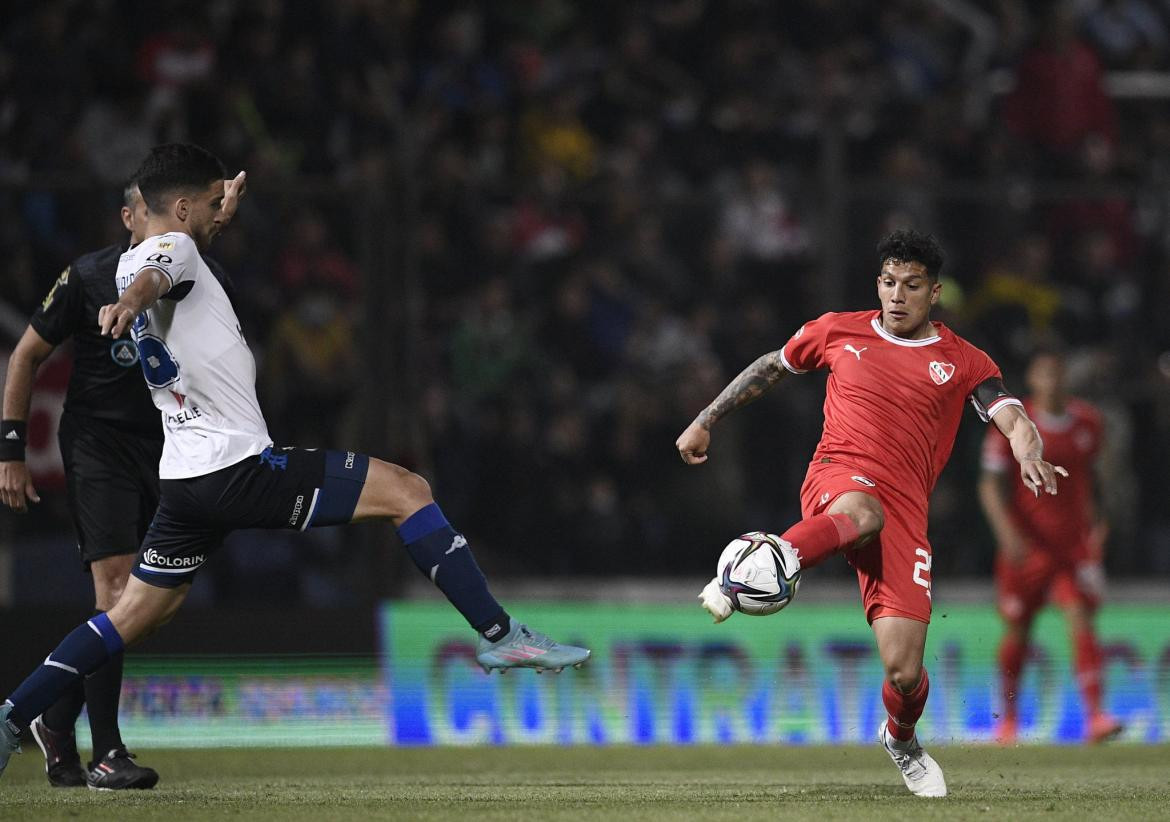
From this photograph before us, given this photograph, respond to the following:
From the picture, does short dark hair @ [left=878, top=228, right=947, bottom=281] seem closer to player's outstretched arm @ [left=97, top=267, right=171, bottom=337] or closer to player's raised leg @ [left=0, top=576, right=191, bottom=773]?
player's outstretched arm @ [left=97, top=267, right=171, bottom=337]

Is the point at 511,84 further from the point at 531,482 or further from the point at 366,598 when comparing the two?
the point at 366,598

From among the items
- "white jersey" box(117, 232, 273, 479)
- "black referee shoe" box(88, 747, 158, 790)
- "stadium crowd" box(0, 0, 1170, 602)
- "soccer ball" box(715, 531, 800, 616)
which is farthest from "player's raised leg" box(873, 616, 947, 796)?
"stadium crowd" box(0, 0, 1170, 602)

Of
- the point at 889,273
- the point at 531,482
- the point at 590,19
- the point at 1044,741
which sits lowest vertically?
the point at 1044,741

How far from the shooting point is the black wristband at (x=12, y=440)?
20.8ft

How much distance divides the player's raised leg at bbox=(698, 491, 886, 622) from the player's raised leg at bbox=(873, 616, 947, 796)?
38cm

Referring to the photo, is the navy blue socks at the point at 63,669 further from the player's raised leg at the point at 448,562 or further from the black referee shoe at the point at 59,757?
the black referee shoe at the point at 59,757

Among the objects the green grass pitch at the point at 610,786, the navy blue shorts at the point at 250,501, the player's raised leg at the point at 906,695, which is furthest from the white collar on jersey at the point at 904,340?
the navy blue shorts at the point at 250,501

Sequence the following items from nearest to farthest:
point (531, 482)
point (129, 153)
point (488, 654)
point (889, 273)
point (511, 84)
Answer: point (488, 654) → point (889, 273) → point (531, 482) → point (129, 153) → point (511, 84)

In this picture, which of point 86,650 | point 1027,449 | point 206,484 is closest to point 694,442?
point 1027,449

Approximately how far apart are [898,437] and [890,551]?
42cm

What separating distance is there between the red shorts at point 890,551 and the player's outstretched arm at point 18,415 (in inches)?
114

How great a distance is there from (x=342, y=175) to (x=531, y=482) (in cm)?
276

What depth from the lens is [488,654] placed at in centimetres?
573

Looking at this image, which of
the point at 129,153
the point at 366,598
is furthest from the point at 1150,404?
the point at 129,153
